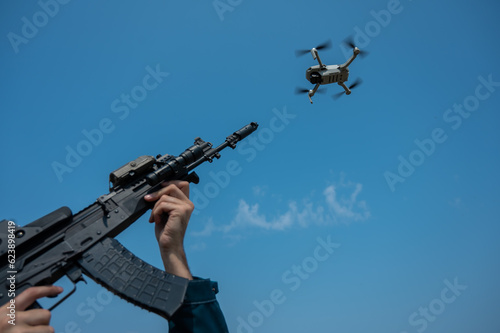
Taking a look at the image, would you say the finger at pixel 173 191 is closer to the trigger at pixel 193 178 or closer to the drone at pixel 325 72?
the trigger at pixel 193 178

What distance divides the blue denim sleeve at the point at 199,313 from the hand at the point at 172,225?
0.47 metres

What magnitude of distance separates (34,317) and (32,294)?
0.55 m

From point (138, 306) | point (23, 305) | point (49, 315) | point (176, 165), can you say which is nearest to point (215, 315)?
point (138, 306)

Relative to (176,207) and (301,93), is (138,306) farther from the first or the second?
(301,93)

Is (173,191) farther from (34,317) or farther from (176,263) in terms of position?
(34,317)

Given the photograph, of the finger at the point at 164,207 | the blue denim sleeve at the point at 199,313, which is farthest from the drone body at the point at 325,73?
the blue denim sleeve at the point at 199,313

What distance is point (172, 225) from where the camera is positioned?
5328 mm

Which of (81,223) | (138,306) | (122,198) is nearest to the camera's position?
(138,306)

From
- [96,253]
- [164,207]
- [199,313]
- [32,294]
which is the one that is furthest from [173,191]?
[32,294]

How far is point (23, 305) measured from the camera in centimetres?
379

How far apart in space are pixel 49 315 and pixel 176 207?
7.78ft

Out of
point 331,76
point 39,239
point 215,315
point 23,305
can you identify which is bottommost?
point 215,315

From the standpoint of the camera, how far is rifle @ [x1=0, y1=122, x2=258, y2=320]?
4.66 metres

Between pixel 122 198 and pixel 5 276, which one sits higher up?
pixel 122 198
